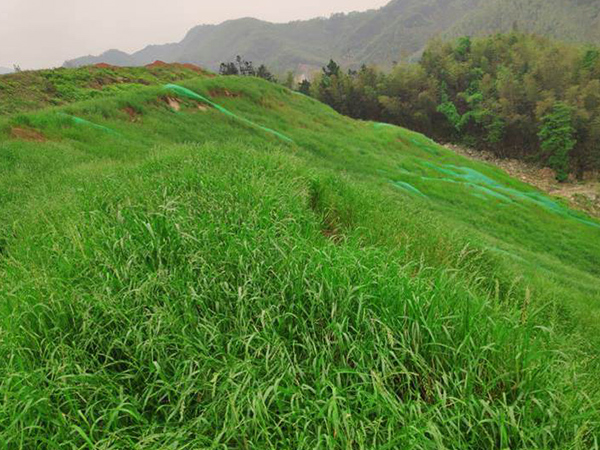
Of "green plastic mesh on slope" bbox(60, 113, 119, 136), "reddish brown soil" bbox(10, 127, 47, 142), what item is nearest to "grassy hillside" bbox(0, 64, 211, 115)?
"green plastic mesh on slope" bbox(60, 113, 119, 136)

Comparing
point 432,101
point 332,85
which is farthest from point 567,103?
point 332,85

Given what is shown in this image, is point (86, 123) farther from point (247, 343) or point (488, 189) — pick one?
point (488, 189)

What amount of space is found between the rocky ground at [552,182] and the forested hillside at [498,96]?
153 cm

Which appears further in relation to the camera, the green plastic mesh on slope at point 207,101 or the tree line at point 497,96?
the tree line at point 497,96

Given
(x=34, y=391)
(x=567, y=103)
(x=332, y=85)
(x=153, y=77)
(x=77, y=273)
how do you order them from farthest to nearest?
(x=332, y=85)
(x=567, y=103)
(x=153, y=77)
(x=77, y=273)
(x=34, y=391)

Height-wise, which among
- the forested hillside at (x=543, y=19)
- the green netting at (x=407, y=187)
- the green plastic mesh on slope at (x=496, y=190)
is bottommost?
the green plastic mesh on slope at (x=496, y=190)

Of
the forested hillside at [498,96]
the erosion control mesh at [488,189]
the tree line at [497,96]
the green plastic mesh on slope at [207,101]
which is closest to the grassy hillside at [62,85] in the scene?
the green plastic mesh on slope at [207,101]

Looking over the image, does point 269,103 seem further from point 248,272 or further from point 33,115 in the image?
point 248,272

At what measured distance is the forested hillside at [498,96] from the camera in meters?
44.7

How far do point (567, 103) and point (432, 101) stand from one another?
2048 centimetres

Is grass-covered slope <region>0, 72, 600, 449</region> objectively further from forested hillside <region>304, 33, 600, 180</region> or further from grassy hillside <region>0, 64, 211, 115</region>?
forested hillside <region>304, 33, 600, 180</region>

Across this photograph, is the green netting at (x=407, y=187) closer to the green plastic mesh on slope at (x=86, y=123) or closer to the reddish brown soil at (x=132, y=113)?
the reddish brown soil at (x=132, y=113)

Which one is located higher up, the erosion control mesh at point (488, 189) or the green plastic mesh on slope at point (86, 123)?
the green plastic mesh on slope at point (86, 123)

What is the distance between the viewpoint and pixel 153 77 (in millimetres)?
37531
